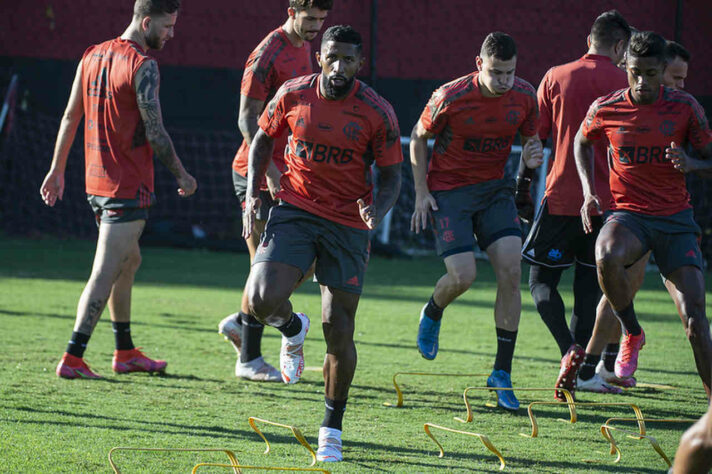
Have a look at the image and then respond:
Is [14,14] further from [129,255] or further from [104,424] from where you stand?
[104,424]

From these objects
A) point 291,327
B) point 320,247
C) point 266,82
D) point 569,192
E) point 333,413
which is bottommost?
point 333,413

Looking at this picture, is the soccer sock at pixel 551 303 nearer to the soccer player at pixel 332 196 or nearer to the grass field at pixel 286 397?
the grass field at pixel 286 397

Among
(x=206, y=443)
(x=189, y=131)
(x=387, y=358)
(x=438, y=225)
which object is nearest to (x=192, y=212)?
(x=189, y=131)

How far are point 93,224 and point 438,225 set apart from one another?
11.6 m

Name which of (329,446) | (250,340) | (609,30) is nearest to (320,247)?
(329,446)

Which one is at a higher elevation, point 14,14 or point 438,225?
point 14,14

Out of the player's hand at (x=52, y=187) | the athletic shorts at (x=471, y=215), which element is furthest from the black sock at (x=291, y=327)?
the player's hand at (x=52, y=187)

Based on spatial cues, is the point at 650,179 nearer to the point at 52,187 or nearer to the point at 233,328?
the point at 233,328

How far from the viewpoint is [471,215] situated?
5961mm

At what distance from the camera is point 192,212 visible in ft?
55.8

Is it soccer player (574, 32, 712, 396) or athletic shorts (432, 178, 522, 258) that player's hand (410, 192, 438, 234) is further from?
soccer player (574, 32, 712, 396)

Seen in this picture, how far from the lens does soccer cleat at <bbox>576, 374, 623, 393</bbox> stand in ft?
20.2

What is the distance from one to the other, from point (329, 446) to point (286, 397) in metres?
1.41

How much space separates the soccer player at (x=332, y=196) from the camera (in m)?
4.52
